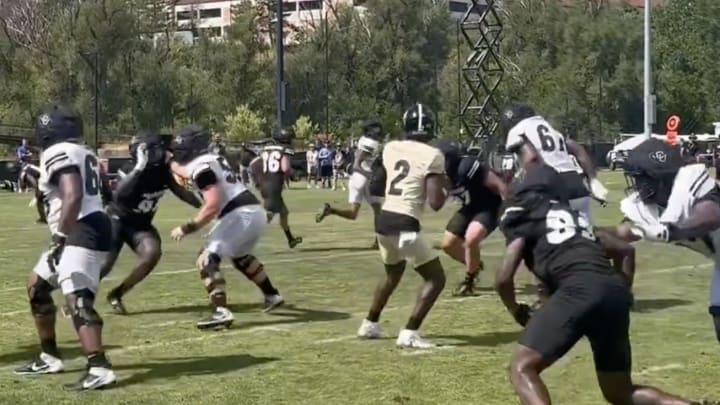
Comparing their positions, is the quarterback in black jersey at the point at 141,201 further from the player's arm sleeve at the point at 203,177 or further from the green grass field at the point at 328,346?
the player's arm sleeve at the point at 203,177

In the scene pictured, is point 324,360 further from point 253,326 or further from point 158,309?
point 158,309

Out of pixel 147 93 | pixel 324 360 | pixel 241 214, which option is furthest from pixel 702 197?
pixel 147 93

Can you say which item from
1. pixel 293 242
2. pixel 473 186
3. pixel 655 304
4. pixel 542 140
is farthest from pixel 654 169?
pixel 293 242

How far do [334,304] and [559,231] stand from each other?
6663 millimetres

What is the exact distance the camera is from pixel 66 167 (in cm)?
835

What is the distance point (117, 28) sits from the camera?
227ft

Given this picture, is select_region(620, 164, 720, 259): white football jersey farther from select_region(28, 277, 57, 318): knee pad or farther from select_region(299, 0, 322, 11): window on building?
select_region(299, 0, 322, 11): window on building

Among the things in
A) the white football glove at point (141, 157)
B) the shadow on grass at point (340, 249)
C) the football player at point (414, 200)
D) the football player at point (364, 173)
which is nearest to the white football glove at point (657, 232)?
the football player at point (414, 200)

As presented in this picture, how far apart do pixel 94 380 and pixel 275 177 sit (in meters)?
11.0

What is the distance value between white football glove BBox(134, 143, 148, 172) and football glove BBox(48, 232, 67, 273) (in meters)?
3.15

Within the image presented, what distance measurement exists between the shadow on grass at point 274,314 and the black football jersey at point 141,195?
1.04 metres

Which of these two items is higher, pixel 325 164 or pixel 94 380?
pixel 94 380

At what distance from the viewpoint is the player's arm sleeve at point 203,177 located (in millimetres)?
10688

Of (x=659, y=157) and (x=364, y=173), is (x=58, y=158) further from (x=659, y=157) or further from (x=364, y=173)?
(x=364, y=173)
